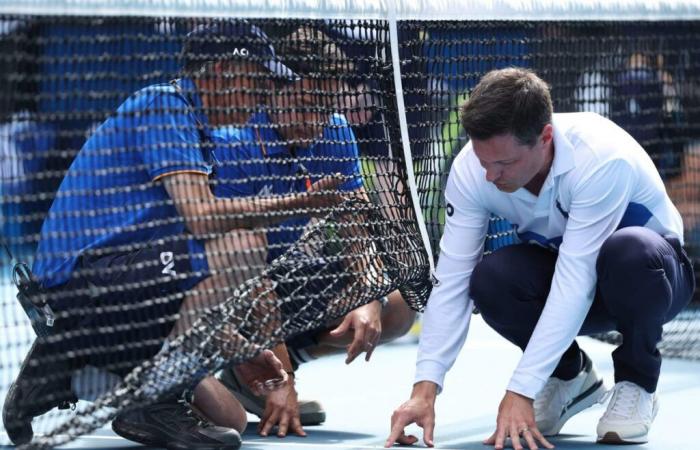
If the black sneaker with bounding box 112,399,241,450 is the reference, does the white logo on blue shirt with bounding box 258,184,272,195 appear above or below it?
above

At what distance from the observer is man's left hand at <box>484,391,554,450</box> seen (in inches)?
127

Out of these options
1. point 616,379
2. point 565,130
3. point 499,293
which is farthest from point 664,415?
point 565,130

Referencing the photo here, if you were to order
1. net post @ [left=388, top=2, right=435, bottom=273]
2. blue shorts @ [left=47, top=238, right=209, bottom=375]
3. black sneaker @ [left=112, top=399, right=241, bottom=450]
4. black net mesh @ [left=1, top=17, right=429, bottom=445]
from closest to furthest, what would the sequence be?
1. black net mesh @ [left=1, top=17, right=429, bottom=445]
2. blue shorts @ [left=47, top=238, right=209, bottom=375]
3. black sneaker @ [left=112, top=399, right=241, bottom=450]
4. net post @ [left=388, top=2, right=435, bottom=273]

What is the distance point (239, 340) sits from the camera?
3338 millimetres

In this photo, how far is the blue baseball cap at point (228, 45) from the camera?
3.43m

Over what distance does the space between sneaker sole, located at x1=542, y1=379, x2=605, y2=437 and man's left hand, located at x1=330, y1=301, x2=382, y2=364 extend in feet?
1.98

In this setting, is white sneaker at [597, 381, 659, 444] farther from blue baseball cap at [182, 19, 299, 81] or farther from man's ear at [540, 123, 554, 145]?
blue baseball cap at [182, 19, 299, 81]

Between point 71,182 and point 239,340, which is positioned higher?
point 71,182

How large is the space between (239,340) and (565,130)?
104 centimetres

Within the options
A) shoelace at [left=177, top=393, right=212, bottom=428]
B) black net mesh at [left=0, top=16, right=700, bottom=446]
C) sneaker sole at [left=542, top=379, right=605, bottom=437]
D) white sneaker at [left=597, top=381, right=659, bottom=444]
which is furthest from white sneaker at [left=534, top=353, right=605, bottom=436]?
shoelace at [left=177, top=393, right=212, bottom=428]

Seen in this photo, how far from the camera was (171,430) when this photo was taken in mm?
3494

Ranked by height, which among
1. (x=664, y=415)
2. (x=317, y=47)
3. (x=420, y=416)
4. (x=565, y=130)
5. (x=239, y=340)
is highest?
(x=317, y=47)

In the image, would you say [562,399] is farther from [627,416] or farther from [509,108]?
[509,108]

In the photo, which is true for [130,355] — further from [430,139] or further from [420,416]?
[430,139]
